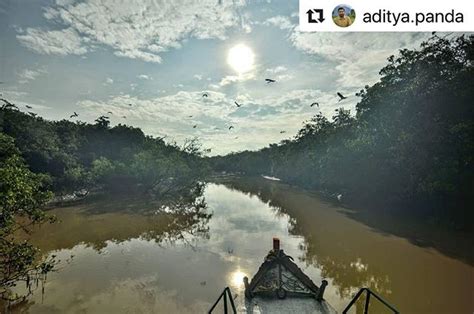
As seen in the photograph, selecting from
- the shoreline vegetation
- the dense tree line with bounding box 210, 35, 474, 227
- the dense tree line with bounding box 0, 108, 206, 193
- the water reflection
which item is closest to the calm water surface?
the water reflection

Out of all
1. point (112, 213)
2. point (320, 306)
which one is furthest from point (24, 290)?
point (112, 213)

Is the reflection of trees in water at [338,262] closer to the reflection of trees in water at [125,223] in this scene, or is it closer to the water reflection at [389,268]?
the water reflection at [389,268]

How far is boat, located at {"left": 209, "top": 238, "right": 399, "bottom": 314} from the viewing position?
6.50 meters

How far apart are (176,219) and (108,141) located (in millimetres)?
34188

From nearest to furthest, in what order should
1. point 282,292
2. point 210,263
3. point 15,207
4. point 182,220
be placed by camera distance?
point 282,292 → point 15,207 → point 210,263 → point 182,220

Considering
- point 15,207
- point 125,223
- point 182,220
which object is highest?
point 15,207

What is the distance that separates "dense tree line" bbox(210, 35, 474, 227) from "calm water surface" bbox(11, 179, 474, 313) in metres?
5.04

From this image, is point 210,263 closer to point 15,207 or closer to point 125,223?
point 15,207

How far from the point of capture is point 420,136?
1955cm

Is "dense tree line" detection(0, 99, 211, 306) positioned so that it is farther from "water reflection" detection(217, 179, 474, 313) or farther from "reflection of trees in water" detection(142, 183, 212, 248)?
"water reflection" detection(217, 179, 474, 313)

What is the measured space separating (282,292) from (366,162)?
74.2ft

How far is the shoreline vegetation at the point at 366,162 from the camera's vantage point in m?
8.99

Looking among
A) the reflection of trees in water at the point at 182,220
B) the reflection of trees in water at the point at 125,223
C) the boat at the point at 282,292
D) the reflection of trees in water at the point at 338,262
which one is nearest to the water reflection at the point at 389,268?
the reflection of trees in water at the point at 338,262

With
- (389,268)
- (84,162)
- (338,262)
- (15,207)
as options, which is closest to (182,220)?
(338,262)
